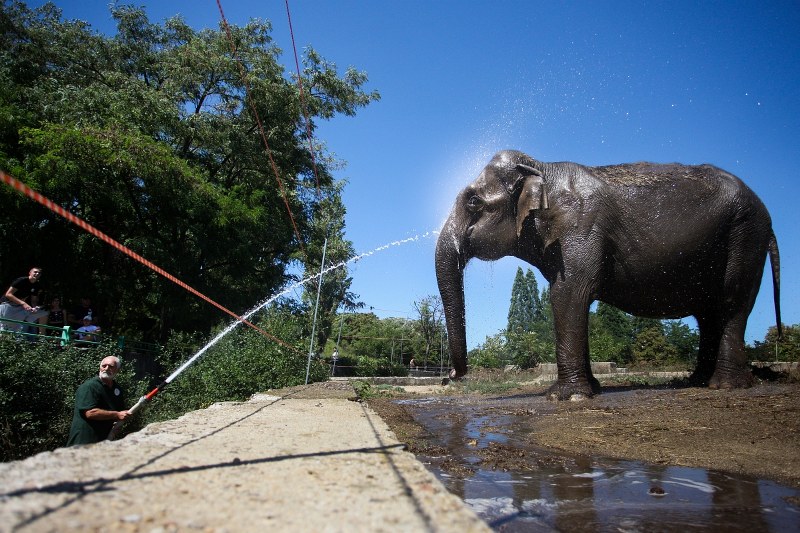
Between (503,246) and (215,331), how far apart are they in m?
11.6

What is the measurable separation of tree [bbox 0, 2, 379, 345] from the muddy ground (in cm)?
927

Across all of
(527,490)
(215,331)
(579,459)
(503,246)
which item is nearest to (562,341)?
(503,246)

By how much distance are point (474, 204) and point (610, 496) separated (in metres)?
6.14

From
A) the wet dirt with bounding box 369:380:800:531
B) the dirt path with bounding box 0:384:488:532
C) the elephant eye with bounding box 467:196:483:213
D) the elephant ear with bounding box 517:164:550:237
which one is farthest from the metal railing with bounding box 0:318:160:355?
the elephant ear with bounding box 517:164:550:237

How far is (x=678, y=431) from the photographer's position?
15.1ft

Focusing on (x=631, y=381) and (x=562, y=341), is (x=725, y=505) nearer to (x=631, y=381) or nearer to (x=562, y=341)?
(x=562, y=341)

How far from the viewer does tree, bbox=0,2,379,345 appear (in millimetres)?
13648

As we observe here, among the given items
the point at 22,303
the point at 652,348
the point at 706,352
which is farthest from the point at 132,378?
the point at 652,348

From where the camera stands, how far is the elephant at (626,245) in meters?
7.33

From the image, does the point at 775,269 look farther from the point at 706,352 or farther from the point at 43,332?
the point at 43,332

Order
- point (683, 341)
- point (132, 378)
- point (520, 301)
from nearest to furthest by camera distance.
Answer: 1. point (132, 378)
2. point (683, 341)
3. point (520, 301)

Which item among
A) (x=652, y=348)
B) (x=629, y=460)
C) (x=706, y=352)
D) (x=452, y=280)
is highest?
(x=452, y=280)

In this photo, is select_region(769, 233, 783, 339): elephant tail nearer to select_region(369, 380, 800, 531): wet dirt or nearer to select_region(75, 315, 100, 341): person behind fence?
select_region(369, 380, 800, 531): wet dirt

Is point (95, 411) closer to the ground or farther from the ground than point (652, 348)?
closer to the ground
